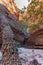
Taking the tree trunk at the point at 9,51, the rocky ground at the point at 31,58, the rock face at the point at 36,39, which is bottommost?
the rock face at the point at 36,39

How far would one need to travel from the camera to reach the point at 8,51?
2414 millimetres

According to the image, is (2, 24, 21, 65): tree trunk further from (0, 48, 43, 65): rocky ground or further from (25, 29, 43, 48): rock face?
(25, 29, 43, 48): rock face

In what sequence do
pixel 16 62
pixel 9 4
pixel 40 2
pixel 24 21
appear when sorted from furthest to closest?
pixel 9 4 < pixel 24 21 < pixel 40 2 < pixel 16 62

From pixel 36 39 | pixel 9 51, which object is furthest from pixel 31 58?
pixel 36 39

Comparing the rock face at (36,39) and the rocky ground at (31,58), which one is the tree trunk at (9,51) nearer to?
the rocky ground at (31,58)

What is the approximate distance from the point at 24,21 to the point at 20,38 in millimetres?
Result: 659

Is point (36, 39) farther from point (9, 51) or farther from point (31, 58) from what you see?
point (9, 51)

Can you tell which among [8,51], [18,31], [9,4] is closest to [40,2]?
[18,31]

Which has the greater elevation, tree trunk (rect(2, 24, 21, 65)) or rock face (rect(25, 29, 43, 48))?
tree trunk (rect(2, 24, 21, 65))

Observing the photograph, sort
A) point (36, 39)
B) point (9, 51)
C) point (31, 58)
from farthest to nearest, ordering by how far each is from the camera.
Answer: point (36, 39) < point (31, 58) < point (9, 51)

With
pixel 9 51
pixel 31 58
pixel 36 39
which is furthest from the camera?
pixel 36 39

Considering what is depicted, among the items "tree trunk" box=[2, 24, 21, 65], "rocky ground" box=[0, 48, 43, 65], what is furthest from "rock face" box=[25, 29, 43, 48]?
"tree trunk" box=[2, 24, 21, 65]

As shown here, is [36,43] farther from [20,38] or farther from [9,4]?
[9,4]

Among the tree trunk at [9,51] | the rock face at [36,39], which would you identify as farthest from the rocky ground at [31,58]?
the rock face at [36,39]
